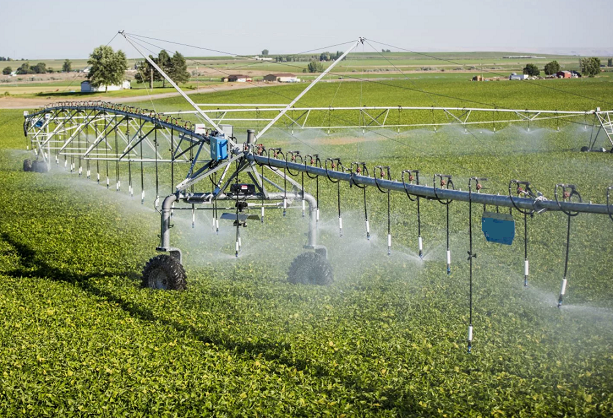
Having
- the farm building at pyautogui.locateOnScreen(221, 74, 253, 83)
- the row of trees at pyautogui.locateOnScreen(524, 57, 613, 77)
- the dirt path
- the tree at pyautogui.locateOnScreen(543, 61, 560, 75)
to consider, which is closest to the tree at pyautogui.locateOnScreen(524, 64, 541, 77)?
the row of trees at pyautogui.locateOnScreen(524, 57, 613, 77)

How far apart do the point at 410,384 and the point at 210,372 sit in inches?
158

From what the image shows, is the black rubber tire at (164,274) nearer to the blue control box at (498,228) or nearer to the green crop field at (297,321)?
the green crop field at (297,321)

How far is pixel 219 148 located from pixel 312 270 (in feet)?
14.5

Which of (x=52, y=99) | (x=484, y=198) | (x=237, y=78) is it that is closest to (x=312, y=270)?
(x=484, y=198)

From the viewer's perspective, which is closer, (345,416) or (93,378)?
(345,416)

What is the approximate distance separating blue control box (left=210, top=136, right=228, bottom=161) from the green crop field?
368cm

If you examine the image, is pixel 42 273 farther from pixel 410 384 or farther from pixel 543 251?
pixel 543 251

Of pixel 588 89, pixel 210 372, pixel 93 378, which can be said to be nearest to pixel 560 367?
pixel 210 372

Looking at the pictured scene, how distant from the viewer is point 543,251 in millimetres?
24344

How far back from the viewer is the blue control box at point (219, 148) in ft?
67.9

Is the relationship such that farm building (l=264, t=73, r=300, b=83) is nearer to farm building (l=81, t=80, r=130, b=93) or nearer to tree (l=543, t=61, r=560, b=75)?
farm building (l=81, t=80, r=130, b=93)

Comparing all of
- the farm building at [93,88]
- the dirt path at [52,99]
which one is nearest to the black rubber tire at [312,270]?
the dirt path at [52,99]

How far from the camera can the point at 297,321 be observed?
17.6 metres

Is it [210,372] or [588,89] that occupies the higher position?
[588,89]
